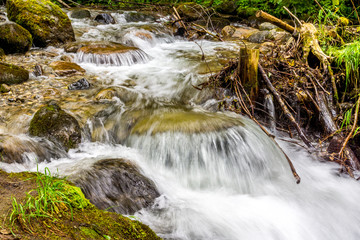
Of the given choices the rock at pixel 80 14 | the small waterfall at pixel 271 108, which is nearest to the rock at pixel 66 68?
the small waterfall at pixel 271 108

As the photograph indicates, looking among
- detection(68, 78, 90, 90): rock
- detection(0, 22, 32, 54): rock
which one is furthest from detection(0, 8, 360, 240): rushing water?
detection(0, 22, 32, 54): rock

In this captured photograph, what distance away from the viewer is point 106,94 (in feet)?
17.6

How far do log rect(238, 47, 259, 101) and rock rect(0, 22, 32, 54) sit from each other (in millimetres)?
5928

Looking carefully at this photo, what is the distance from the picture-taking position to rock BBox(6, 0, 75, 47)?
773 centimetres

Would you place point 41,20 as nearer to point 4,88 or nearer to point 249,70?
point 4,88

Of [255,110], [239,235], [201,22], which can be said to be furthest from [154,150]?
[201,22]

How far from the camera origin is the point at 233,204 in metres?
3.40

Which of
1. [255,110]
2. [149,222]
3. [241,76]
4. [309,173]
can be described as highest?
[241,76]

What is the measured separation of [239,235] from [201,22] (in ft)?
37.6

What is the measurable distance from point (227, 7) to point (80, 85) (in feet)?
36.5

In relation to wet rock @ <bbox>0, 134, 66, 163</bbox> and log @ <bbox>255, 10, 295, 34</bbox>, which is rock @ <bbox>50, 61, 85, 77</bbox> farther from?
log @ <bbox>255, 10, 295, 34</bbox>

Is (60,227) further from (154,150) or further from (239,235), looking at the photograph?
(154,150)

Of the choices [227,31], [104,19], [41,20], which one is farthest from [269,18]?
[104,19]

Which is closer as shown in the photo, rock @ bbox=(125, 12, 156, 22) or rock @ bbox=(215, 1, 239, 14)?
rock @ bbox=(125, 12, 156, 22)
